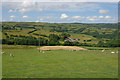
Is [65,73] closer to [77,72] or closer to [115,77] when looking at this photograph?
[77,72]

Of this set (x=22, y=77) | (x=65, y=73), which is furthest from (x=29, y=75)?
(x=65, y=73)

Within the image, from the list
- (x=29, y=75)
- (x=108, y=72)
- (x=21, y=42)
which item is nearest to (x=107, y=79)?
(x=108, y=72)

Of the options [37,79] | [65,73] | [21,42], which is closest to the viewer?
[37,79]

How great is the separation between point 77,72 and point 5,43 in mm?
42120

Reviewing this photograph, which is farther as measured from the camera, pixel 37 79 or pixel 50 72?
pixel 50 72

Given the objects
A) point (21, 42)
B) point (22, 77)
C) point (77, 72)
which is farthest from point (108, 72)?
point (21, 42)

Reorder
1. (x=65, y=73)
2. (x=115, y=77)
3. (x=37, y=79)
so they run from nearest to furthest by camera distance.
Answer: (x=37, y=79) → (x=115, y=77) → (x=65, y=73)

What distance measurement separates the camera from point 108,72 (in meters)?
15.4

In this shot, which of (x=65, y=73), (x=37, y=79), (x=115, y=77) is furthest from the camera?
(x=65, y=73)

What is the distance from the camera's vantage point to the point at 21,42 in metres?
53.1

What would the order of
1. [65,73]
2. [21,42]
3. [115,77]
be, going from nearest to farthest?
[115,77], [65,73], [21,42]

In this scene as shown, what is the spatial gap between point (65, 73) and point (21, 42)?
40.2 metres

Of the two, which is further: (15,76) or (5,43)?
(5,43)

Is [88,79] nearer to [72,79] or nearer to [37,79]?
[72,79]
